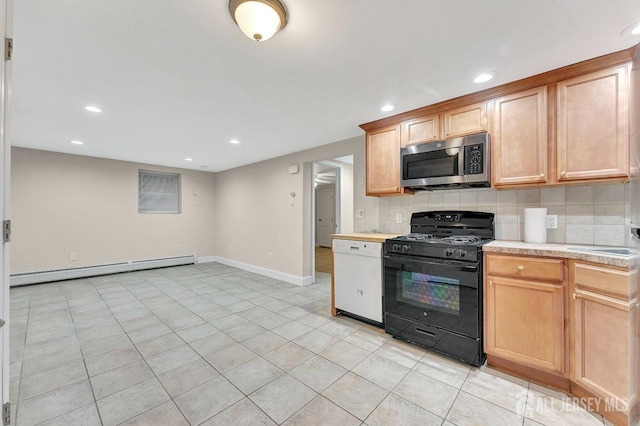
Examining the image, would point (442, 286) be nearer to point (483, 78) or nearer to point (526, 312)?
point (526, 312)

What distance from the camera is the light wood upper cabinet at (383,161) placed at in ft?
9.75

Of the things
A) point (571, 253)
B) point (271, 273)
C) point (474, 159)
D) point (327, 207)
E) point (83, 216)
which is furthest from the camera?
point (327, 207)

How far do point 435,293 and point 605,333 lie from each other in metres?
1.01

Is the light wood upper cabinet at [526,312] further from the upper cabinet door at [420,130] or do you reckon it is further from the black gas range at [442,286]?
the upper cabinet door at [420,130]

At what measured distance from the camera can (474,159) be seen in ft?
7.84

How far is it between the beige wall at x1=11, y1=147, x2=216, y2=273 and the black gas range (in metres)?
5.38

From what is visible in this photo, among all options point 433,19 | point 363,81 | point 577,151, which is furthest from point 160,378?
point 577,151

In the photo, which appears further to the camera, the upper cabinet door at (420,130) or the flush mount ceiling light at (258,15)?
the upper cabinet door at (420,130)

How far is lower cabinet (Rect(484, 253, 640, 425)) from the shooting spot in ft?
4.99

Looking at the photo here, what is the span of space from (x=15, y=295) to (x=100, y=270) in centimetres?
126

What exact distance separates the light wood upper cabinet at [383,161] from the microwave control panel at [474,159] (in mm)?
688

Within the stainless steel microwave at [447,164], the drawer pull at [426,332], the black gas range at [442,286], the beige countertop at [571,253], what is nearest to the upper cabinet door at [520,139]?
the stainless steel microwave at [447,164]

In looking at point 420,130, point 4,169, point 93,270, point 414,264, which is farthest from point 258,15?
point 93,270

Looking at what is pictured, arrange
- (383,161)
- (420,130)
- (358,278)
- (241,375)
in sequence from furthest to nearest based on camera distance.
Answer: (383,161) → (358,278) → (420,130) → (241,375)
